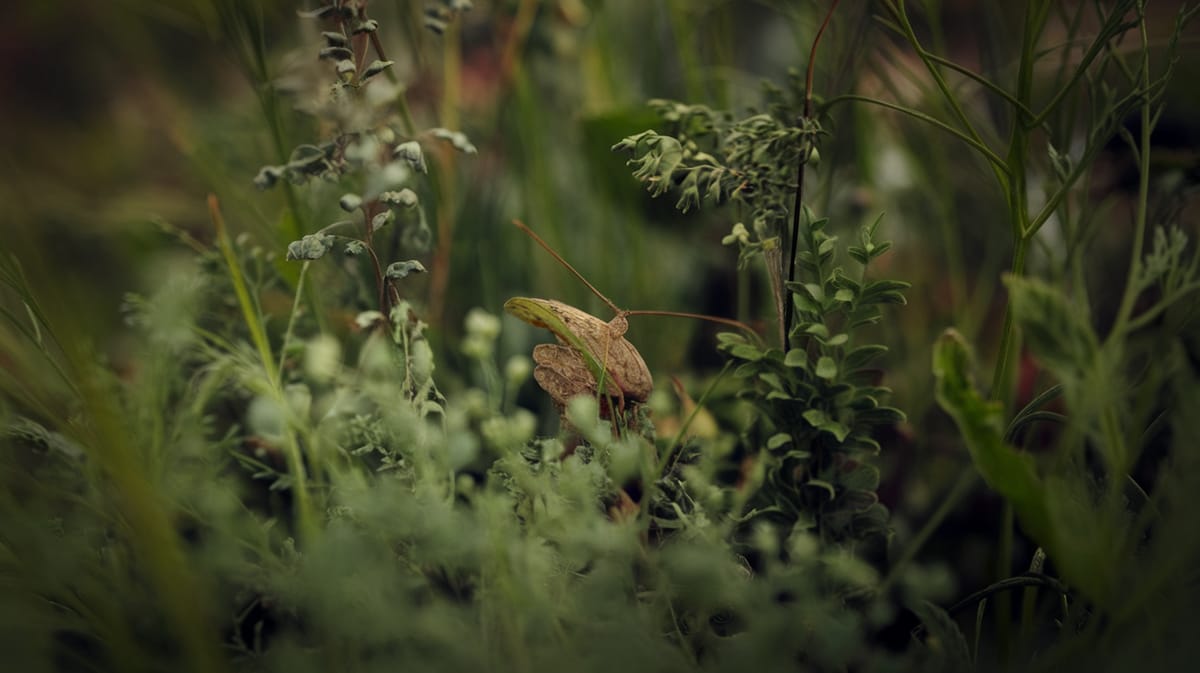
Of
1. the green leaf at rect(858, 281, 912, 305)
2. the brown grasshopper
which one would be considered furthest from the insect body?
the green leaf at rect(858, 281, 912, 305)

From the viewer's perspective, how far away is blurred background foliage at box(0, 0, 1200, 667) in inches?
19.6

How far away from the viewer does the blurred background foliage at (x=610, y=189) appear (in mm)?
499

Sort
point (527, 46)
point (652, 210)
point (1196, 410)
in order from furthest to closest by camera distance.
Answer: point (527, 46)
point (652, 210)
point (1196, 410)

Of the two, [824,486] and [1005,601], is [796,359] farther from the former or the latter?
[1005,601]

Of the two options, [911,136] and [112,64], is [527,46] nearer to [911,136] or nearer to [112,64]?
[911,136]

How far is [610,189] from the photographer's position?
566 millimetres

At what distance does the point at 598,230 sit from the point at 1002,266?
1.11 feet

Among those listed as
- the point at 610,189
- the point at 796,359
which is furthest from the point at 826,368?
the point at 610,189

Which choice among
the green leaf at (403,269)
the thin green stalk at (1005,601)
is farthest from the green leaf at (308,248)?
the thin green stalk at (1005,601)

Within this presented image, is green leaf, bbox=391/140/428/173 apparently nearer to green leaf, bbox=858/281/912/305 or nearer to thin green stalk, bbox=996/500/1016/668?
green leaf, bbox=858/281/912/305

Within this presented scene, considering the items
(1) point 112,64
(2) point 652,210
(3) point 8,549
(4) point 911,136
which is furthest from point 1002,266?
(1) point 112,64

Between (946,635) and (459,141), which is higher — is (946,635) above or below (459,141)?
below

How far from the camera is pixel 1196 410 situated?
254 millimetres

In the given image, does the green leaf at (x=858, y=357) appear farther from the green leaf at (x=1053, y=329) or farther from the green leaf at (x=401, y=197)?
the green leaf at (x=401, y=197)
